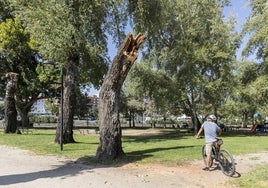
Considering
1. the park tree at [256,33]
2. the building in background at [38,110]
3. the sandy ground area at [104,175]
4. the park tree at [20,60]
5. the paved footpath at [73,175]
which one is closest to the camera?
the paved footpath at [73,175]

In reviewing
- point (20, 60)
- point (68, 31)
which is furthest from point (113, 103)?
point (20, 60)

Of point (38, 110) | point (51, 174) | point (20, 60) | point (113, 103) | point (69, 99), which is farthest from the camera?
point (38, 110)

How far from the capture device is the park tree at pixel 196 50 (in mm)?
34594

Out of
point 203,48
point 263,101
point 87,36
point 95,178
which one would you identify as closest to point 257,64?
point 263,101

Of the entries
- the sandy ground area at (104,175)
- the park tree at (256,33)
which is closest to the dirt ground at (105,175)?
the sandy ground area at (104,175)

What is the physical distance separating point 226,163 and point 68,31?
1281 cm

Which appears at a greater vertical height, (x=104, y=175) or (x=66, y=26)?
(x=66, y=26)

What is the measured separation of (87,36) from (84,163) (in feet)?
35.4

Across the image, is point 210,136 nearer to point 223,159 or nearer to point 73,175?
point 223,159

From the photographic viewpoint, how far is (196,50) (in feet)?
114

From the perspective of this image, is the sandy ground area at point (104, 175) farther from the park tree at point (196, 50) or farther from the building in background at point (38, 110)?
the building in background at point (38, 110)

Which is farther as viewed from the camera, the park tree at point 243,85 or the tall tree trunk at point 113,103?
the park tree at point 243,85

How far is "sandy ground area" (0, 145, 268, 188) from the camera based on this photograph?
10.6 meters

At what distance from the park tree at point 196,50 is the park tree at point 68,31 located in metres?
11.1
